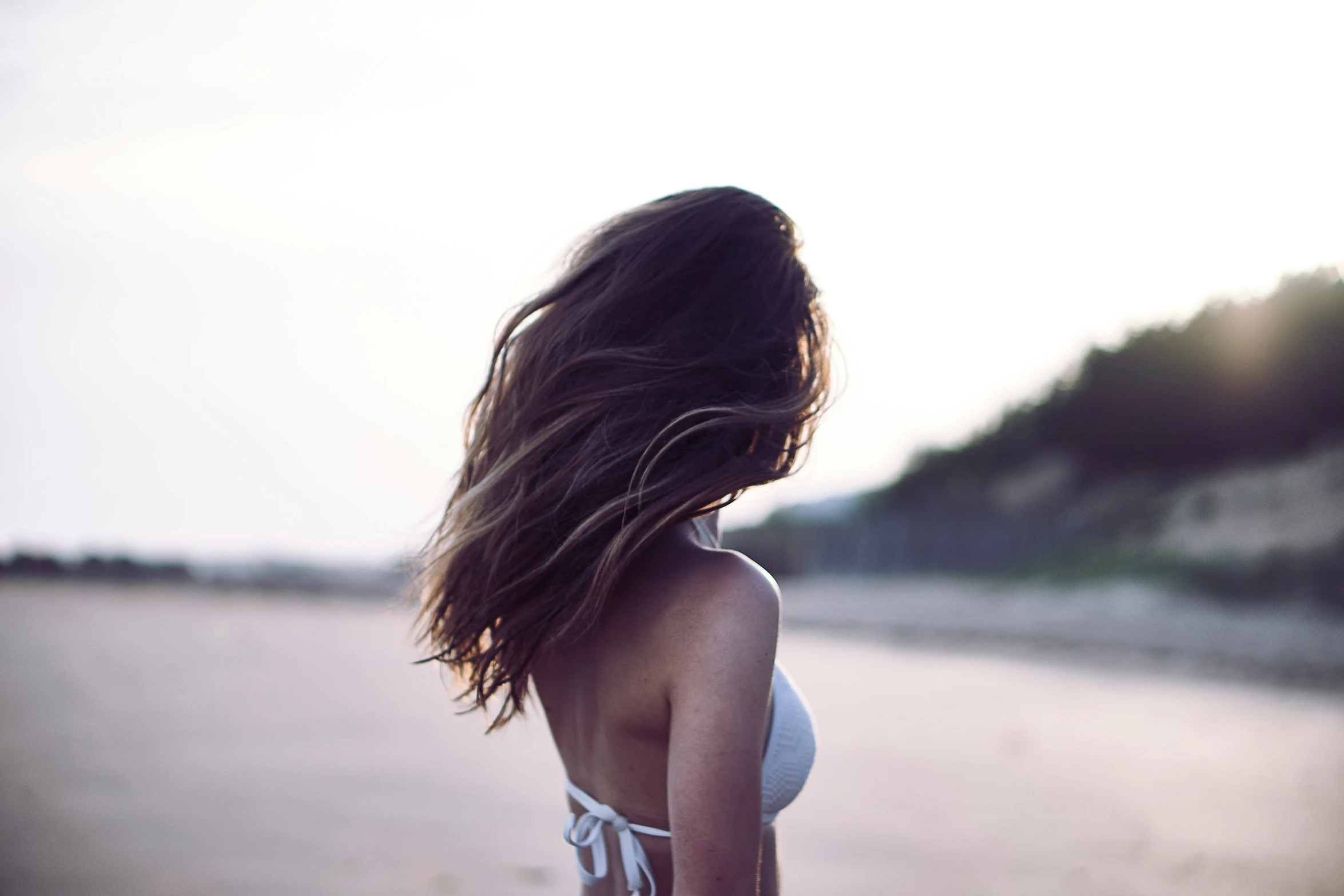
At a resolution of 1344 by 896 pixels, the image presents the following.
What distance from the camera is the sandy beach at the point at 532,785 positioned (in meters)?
5.26

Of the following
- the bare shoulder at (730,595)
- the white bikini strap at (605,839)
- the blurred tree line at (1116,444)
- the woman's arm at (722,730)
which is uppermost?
the blurred tree line at (1116,444)

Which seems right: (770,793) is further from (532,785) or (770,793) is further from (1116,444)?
(1116,444)

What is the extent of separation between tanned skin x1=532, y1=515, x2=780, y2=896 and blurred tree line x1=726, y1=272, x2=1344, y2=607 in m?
20.2

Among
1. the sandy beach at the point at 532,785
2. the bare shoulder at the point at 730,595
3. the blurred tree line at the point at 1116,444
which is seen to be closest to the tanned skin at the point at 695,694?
the bare shoulder at the point at 730,595

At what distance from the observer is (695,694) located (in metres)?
1.31

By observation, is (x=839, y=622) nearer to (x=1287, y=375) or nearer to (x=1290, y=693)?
(x=1290, y=693)

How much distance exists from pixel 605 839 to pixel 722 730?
1.73 ft

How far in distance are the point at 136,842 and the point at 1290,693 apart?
10826 mm

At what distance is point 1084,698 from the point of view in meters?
10.7

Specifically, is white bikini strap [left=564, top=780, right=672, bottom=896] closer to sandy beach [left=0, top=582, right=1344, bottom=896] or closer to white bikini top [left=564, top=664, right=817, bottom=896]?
white bikini top [left=564, top=664, right=817, bottom=896]

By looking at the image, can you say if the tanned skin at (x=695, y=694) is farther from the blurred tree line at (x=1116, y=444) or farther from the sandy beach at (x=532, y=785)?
the blurred tree line at (x=1116, y=444)

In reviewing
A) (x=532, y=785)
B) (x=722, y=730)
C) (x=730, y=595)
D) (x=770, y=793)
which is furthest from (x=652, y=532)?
(x=532, y=785)

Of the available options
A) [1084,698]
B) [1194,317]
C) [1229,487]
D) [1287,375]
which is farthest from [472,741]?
[1194,317]

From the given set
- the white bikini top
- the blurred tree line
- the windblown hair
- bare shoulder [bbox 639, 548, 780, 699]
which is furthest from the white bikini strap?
the blurred tree line
